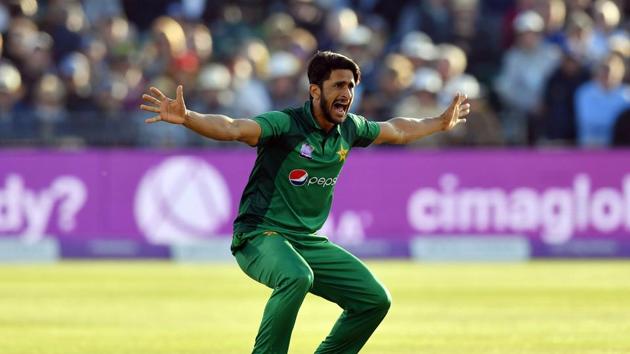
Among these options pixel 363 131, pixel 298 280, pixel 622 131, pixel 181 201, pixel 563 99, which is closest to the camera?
pixel 298 280

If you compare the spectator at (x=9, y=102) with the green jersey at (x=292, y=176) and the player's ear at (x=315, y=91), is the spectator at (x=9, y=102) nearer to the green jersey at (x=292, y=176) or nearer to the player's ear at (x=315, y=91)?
the green jersey at (x=292, y=176)

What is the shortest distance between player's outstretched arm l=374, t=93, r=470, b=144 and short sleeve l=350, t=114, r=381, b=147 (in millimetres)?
63

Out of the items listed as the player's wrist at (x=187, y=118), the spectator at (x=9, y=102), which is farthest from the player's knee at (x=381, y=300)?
the spectator at (x=9, y=102)

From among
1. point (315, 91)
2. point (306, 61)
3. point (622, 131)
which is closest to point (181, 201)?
point (306, 61)

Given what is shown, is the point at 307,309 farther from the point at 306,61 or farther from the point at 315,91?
the point at 306,61

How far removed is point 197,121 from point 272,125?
49 cm

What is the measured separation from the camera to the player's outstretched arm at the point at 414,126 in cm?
961

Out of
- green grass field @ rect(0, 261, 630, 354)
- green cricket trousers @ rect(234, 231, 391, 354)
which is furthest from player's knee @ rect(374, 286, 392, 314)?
green grass field @ rect(0, 261, 630, 354)

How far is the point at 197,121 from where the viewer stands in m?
8.54

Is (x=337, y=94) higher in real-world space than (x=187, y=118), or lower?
higher

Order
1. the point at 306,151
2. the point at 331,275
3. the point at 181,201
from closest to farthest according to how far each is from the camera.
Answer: the point at 306,151 < the point at 331,275 < the point at 181,201

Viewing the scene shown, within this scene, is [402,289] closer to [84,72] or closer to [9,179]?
[9,179]

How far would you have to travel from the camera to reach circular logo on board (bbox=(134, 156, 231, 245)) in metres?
19.9

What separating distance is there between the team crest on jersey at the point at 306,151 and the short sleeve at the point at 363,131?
1.52 ft
